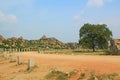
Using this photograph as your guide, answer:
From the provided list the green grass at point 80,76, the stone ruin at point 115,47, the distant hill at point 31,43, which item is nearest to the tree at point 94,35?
the distant hill at point 31,43

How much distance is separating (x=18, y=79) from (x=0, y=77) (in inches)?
120

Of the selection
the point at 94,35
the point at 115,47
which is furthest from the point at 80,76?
the point at 94,35

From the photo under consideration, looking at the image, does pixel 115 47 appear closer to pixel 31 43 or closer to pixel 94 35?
pixel 94 35

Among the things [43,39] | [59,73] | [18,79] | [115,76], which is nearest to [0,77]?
[18,79]

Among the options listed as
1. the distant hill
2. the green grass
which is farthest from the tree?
the green grass

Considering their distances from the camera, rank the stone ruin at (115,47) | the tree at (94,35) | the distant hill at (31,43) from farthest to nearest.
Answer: the distant hill at (31,43)
the tree at (94,35)
the stone ruin at (115,47)

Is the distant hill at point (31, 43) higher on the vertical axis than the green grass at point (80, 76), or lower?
higher

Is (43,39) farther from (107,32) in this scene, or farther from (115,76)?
(115,76)

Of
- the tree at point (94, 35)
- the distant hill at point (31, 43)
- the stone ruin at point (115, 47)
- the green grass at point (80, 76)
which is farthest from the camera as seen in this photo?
the distant hill at point (31, 43)

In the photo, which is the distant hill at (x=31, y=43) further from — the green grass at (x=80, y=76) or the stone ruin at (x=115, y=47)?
the green grass at (x=80, y=76)

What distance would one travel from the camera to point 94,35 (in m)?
87.1

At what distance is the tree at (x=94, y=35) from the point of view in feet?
281

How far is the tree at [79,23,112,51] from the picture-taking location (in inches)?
3371

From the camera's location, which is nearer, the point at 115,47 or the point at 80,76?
the point at 80,76
